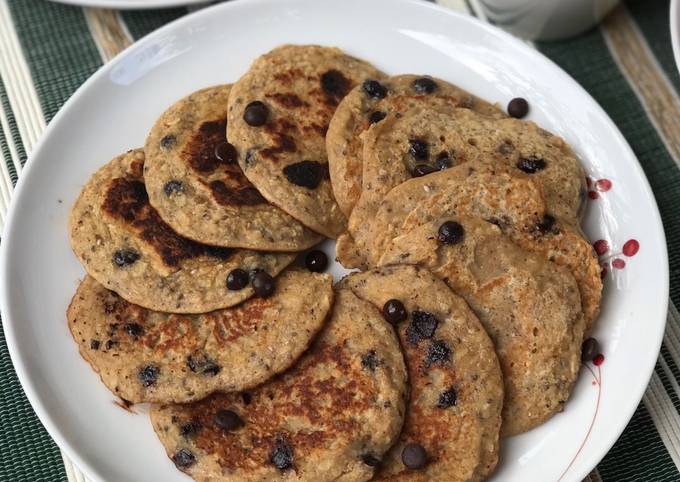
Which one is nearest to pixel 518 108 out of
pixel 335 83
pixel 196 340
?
pixel 335 83

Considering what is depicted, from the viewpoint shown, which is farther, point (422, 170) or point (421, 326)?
point (422, 170)

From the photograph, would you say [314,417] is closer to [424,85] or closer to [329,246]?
[329,246]

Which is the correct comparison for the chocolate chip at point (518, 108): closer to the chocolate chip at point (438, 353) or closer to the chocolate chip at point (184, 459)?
the chocolate chip at point (438, 353)

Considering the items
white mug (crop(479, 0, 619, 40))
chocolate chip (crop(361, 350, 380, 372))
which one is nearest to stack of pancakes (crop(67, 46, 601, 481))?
chocolate chip (crop(361, 350, 380, 372))

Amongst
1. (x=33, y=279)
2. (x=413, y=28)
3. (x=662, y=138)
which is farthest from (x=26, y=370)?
(x=662, y=138)

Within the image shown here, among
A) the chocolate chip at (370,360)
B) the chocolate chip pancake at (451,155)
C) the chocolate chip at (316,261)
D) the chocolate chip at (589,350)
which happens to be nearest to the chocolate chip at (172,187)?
the chocolate chip at (316,261)

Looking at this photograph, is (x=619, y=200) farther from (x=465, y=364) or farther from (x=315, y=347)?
(x=315, y=347)
